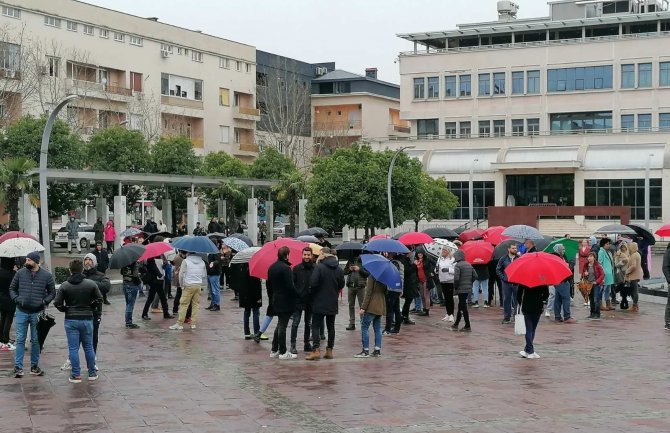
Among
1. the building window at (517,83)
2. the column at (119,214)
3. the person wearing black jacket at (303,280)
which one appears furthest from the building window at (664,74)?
the person wearing black jacket at (303,280)

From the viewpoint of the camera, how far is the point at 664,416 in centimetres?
1070

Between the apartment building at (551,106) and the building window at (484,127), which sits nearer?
the apartment building at (551,106)

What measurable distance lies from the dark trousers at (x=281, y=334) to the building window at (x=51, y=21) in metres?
48.2

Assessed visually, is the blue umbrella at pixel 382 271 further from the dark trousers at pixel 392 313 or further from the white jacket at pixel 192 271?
the white jacket at pixel 192 271

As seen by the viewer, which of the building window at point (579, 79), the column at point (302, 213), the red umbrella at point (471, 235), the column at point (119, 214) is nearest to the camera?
the red umbrella at point (471, 235)

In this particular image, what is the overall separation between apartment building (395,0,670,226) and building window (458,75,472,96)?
7cm

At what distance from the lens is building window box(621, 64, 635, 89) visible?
6288 centimetres

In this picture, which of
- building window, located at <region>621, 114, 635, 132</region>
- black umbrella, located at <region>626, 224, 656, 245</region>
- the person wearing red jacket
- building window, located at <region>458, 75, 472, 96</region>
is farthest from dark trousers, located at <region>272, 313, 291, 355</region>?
building window, located at <region>458, 75, 472, 96</region>

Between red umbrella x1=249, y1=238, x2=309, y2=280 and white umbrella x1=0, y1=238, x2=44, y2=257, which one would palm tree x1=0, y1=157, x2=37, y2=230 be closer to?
white umbrella x1=0, y1=238, x2=44, y2=257

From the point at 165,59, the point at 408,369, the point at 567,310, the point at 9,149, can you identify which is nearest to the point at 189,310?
the point at 408,369

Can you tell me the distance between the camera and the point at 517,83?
66812 mm

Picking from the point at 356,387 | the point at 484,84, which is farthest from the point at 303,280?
the point at 484,84

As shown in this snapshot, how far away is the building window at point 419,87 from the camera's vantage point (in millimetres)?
70062

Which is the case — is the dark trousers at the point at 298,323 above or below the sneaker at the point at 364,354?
above
